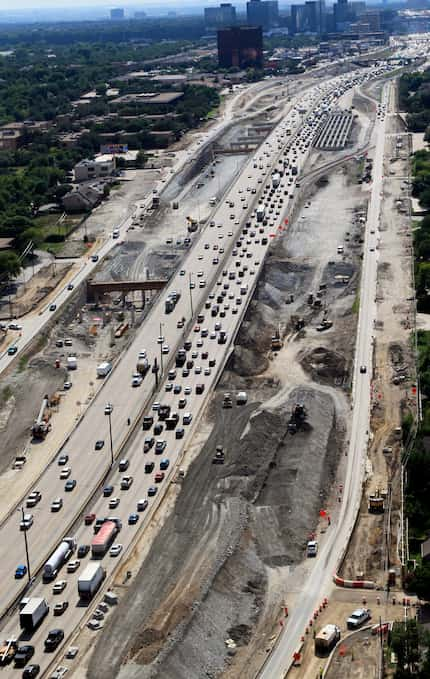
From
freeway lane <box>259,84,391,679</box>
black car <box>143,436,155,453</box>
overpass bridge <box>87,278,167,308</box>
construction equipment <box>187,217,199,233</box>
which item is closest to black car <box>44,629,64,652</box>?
freeway lane <box>259,84,391,679</box>

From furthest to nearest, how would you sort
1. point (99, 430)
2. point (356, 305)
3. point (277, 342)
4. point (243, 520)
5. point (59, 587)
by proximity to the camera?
1. point (356, 305)
2. point (277, 342)
3. point (99, 430)
4. point (243, 520)
5. point (59, 587)

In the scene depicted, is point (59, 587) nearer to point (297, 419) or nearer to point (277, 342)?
point (297, 419)

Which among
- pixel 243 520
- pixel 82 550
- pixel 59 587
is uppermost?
pixel 59 587

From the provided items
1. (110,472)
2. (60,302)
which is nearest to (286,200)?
(60,302)

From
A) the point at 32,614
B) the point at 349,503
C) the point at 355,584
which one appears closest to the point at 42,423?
the point at 349,503

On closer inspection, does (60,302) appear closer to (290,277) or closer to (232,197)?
(290,277)

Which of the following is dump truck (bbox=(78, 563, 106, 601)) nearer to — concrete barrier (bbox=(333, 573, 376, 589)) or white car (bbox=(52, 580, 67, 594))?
white car (bbox=(52, 580, 67, 594))
